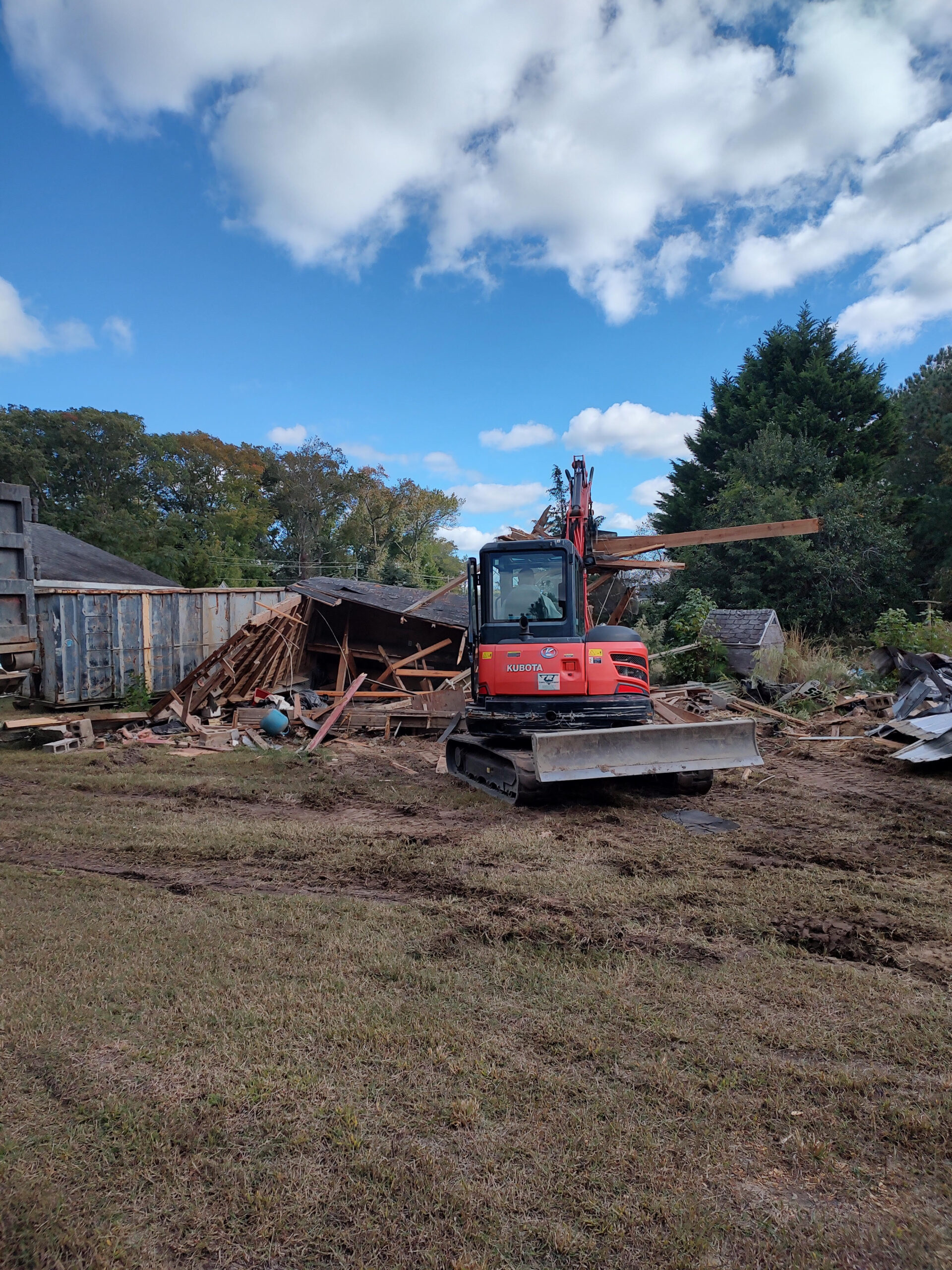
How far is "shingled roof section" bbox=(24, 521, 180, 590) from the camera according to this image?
23.2 metres

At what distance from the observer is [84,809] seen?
8.33 m

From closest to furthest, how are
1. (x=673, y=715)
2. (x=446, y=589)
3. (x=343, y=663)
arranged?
(x=446, y=589) < (x=673, y=715) < (x=343, y=663)

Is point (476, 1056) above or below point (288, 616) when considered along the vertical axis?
below

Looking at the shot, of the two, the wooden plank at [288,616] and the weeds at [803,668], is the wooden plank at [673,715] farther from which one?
the wooden plank at [288,616]

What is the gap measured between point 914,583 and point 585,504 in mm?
22272

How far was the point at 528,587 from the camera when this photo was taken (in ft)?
A: 29.2

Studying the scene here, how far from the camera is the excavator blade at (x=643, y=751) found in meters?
7.83

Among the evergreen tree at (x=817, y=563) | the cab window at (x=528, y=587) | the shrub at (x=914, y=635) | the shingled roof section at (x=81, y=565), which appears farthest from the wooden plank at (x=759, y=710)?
the shingled roof section at (x=81, y=565)

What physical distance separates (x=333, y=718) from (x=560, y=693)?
5.85 meters

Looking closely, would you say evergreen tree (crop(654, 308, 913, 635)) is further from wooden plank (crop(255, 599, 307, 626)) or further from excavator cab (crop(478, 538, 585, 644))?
excavator cab (crop(478, 538, 585, 644))

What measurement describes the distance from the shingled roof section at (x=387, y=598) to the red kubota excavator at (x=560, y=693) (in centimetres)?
633

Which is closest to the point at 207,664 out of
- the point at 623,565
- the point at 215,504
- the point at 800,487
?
the point at 623,565

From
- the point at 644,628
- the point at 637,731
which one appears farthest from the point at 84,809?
the point at 644,628

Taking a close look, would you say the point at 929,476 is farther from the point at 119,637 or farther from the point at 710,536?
the point at 119,637
